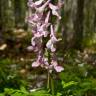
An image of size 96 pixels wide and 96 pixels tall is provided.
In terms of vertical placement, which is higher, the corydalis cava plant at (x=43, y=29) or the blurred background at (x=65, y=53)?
the corydalis cava plant at (x=43, y=29)

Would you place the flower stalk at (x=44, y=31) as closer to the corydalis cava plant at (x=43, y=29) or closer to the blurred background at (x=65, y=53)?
the corydalis cava plant at (x=43, y=29)

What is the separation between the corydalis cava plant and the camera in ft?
16.5

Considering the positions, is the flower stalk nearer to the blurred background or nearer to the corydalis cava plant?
the corydalis cava plant

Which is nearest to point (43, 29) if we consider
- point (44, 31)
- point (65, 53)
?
point (44, 31)

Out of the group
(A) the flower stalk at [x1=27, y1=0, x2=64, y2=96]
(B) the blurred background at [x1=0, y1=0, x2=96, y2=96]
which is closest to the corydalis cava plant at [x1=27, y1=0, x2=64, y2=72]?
(A) the flower stalk at [x1=27, y1=0, x2=64, y2=96]

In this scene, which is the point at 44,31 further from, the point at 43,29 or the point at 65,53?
the point at 65,53

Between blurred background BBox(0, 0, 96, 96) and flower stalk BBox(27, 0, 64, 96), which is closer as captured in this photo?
flower stalk BBox(27, 0, 64, 96)

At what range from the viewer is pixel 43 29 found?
505 cm

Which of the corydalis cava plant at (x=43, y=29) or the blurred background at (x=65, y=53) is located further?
the blurred background at (x=65, y=53)

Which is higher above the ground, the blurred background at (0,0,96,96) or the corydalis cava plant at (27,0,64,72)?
the corydalis cava plant at (27,0,64,72)

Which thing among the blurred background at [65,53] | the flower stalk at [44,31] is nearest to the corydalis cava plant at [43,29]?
the flower stalk at [44,31]

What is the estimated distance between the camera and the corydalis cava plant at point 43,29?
16.5 ft

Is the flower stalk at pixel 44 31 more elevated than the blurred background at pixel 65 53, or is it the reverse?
the flower stalk at pixel 44 31

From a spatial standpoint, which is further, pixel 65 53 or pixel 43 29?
pixel 65 53
